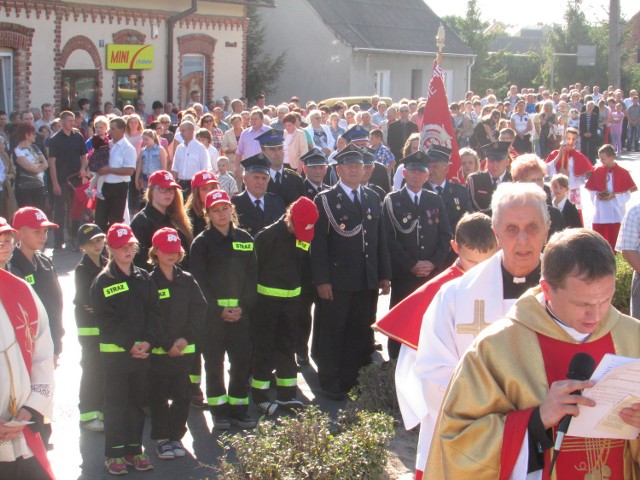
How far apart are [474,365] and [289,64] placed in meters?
36.5

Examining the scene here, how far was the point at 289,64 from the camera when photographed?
39.2m

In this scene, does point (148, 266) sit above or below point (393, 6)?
below

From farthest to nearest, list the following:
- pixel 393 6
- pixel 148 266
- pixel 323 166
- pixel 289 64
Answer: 1. pixel 393 6
2. pixel 289 64
3. pixel 323 166
4. pixel 148 266

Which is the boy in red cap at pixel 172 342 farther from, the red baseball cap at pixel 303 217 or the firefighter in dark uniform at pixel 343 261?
the firefighter in dark uniform at pixel 343 261

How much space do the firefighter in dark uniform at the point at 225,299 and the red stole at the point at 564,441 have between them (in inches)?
176

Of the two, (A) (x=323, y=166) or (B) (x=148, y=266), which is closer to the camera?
(B) (x=148, y=266)

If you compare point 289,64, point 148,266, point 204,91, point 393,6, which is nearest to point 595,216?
point 148,266

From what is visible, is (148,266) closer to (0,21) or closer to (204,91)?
(0,21)

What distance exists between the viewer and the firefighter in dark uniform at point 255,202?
8781 millimetres

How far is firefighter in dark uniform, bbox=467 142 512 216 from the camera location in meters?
9.92

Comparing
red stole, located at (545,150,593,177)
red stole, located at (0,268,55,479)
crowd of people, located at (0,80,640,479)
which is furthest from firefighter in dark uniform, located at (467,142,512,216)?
red stole, located at (0,268,55,479)

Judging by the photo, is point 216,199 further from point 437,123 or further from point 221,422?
point 437,123

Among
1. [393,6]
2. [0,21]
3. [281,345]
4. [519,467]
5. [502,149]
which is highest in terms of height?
[393,6]

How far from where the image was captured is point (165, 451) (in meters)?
7.01
